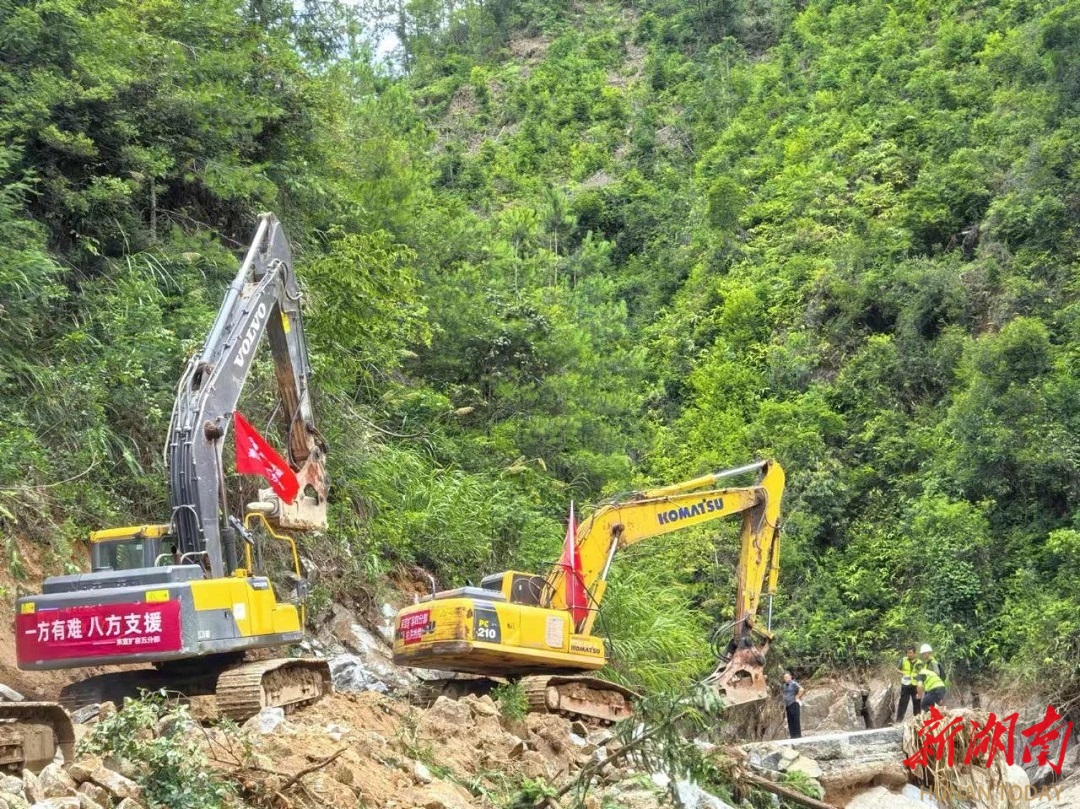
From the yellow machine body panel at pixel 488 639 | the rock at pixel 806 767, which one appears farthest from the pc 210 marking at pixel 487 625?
the rock at pixel 806 767

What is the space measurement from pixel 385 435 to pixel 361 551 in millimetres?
3392

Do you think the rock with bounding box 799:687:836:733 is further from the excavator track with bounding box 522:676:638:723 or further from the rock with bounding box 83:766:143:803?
the rock with bounding box 83:766:143:803

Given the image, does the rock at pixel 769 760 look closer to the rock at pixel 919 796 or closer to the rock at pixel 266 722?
the rock at pixel 919 796

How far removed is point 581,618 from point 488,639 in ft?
5.68

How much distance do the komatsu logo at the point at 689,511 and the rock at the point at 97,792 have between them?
8.44 metres

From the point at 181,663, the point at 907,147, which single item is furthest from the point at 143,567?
the point at 907,147

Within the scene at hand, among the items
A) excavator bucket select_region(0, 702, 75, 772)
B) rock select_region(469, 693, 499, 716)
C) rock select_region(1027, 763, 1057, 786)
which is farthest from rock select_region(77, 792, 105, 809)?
rock select_region(1027, 763, 1057, 786)

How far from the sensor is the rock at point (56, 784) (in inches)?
210

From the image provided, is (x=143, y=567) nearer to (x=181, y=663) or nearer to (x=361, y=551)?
(x=181, y=663)

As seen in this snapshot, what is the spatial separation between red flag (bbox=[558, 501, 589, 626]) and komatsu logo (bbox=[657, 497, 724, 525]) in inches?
46.7

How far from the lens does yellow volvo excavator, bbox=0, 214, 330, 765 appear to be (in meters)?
8.84

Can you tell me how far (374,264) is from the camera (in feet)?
56.2

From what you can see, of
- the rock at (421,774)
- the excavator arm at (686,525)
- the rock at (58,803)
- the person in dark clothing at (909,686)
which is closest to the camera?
the rock at (58,803)

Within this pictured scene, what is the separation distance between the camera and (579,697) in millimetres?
11984
